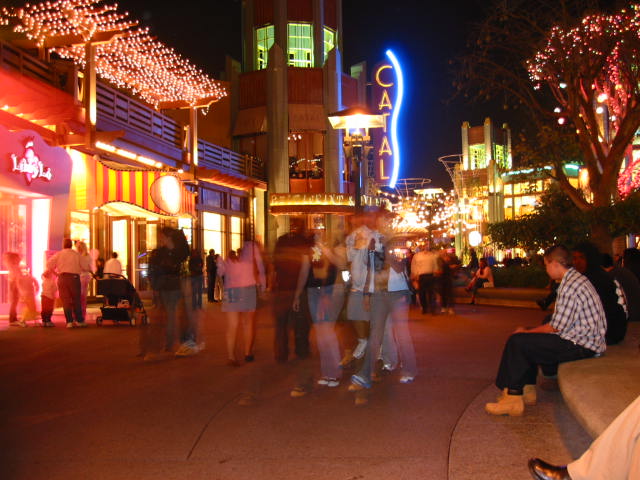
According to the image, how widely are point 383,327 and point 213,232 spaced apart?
68.2ft

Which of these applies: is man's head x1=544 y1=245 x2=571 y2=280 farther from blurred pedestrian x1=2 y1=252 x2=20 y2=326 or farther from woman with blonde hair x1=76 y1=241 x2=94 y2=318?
blurred pedestrian x1=2 y1=252 x2=20 y2=326

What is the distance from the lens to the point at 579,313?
5.84 metres

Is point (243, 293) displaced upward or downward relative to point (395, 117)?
downward

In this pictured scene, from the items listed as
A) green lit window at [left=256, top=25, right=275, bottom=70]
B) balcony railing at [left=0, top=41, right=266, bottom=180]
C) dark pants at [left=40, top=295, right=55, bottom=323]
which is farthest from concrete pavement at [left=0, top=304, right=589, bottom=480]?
green lit window at [left=256, top=25, right=275, bottom=70]

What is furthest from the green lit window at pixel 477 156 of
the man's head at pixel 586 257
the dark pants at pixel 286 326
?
the dark pants at pixel 286 326

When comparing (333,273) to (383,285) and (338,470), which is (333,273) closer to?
(383,285)

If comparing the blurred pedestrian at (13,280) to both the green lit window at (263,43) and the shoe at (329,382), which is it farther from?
the green lit window at (263,43)

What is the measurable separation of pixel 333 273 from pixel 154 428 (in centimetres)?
262

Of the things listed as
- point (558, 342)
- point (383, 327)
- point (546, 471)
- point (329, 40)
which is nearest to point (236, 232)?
point (329, 40)

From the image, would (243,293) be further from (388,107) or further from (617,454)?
(388,107)

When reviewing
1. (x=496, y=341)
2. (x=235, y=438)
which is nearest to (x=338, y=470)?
(x=235, y=438)

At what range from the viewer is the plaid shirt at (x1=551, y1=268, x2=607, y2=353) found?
583cm

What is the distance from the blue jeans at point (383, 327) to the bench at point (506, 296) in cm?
1072

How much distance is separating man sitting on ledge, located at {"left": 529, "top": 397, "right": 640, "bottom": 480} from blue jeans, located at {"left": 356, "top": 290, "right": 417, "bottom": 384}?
3171mm
